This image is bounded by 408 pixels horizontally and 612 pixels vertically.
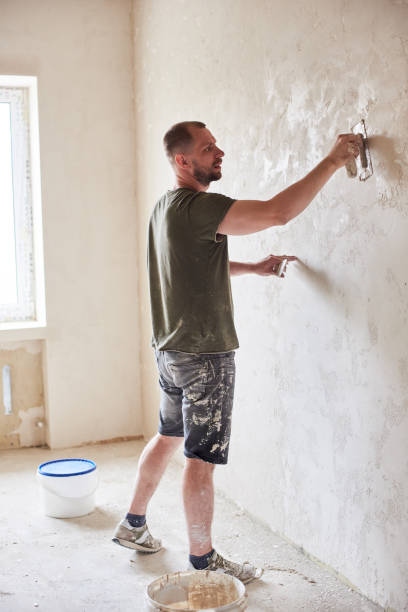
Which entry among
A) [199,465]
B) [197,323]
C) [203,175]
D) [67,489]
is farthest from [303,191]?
[67,489]

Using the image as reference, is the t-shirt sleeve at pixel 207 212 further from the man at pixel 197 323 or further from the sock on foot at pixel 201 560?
the sock on foot at pixel 201 560

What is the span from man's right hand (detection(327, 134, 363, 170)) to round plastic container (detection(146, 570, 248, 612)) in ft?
3.93

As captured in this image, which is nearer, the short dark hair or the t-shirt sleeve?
the t-shirt sleeve

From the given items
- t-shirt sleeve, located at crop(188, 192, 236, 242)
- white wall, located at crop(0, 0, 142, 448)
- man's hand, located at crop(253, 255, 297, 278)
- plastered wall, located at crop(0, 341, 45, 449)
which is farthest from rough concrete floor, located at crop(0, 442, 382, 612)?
t-shirt sleeve, located at crop(188, 192, 236, 242)

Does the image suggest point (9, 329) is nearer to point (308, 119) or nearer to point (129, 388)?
point (129, 388)

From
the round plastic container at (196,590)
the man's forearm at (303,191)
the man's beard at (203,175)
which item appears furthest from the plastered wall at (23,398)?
the man's forearm at (303,191)

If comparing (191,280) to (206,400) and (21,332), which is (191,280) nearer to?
(206,400)

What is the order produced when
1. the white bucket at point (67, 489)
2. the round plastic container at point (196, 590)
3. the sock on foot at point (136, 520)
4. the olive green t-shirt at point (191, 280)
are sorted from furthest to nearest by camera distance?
1. the white bucket at point (67, 489)
2. the sock on foot at point (136, 520)
3. the olive green t-shirt at point (191, 280)
4. the round plastic container at point (196, 590)

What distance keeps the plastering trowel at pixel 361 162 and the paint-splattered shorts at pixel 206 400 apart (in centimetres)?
69

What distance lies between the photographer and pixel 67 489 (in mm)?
2893

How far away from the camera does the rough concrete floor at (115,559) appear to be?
7.15 feet

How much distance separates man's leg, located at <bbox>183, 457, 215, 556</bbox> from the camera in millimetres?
2217

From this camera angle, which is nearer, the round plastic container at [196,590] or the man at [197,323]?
the round plastic container at [196,590]

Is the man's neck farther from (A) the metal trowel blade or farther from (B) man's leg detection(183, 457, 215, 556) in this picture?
(B) man's leg detection(183, 457, 215, 556)
